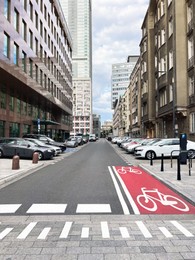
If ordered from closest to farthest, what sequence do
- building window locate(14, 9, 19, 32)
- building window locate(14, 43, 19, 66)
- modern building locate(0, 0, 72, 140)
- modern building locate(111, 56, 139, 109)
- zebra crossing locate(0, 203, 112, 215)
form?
1. zebra crossing locate(0, 203, 112, 215)
2. modern building locate(0, 0, 72, 140)
3. building window locate(14, 43, 19, 66)
4. building window locate(14, 9, 19, 32)
5. modern building locate(111, 56, 139, 109)

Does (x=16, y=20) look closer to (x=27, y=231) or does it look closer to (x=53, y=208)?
(x=53, y=208)

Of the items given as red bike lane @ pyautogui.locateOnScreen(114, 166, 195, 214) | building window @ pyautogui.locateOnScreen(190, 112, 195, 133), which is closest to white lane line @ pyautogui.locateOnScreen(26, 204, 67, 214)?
red bike lane @ pyautogui.locateOnScreen(114, 166, 195, 214)

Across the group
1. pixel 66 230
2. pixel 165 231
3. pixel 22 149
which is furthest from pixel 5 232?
pixel 22 149

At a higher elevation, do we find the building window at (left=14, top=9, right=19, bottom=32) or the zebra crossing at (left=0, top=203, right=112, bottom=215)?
the building window at (left=14, top=9, right=19, bottom=32)

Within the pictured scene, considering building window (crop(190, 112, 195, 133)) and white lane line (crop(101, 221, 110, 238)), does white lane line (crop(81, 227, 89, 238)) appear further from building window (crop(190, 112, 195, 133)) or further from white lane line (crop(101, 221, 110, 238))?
building window (crop(190, 112, 195, 133))

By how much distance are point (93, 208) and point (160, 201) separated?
1.92 meters

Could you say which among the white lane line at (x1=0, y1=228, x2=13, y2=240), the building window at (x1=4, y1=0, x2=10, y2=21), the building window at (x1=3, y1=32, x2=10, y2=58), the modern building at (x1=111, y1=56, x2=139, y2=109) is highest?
the modern building at (x1=111, y1=56, x2=139, y2=109)

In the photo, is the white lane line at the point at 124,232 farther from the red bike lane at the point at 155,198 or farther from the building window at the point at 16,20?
the building window at the point at 16,20

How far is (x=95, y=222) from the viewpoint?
6309mm

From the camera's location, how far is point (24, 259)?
432cm

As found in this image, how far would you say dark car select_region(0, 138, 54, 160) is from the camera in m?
22.6

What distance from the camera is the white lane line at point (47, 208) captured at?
285 inches

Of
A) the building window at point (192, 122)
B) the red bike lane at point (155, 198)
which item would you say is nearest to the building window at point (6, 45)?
the building window at point (192, 122)

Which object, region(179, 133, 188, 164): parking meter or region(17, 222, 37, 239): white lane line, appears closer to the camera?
region(17, 222, 37, 239): white lane line
